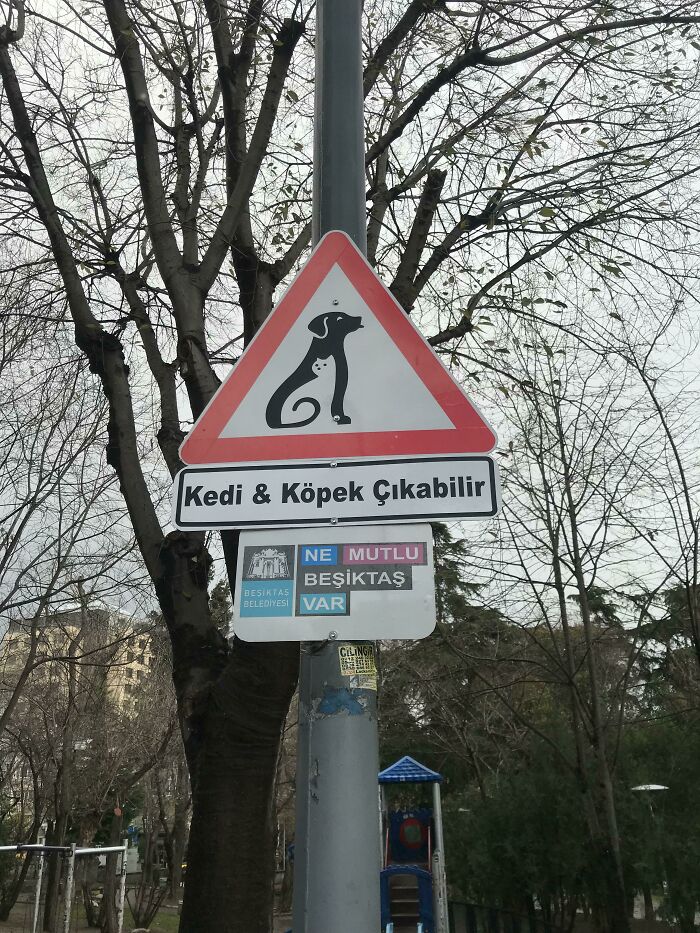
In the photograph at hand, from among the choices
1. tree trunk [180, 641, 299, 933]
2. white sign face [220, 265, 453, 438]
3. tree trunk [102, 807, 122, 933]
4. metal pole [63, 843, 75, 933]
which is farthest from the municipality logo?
tree trunk [102, 807, 122, 933]

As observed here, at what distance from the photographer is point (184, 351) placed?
4.93 metres

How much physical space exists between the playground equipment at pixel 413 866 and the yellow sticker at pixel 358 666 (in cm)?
1307

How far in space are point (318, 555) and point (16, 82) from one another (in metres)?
5.23

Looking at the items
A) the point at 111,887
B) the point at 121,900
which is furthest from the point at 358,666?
the point at 111,887

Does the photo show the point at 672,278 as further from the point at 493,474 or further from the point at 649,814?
the point at 649,814

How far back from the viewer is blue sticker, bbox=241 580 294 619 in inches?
72.8

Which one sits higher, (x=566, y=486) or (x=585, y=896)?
(x=566, y=486)

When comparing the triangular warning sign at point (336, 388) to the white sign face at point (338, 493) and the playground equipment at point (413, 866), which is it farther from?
the playground equipment at point (413, 866)

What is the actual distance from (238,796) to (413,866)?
1199 centimetres

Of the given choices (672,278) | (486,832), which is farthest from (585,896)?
(672,278)

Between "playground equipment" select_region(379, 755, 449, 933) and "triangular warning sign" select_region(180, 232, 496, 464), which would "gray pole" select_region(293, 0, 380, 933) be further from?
"playground equipment" select_region(379, 755, 449, 933)

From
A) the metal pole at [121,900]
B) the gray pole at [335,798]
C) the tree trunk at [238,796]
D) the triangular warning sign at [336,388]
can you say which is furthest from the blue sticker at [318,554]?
the metal pole at [121,900]

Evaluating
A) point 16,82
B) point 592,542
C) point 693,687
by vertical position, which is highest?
point 16,82

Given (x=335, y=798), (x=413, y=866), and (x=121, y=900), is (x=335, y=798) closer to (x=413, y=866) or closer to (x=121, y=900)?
(x=413, y=866)
